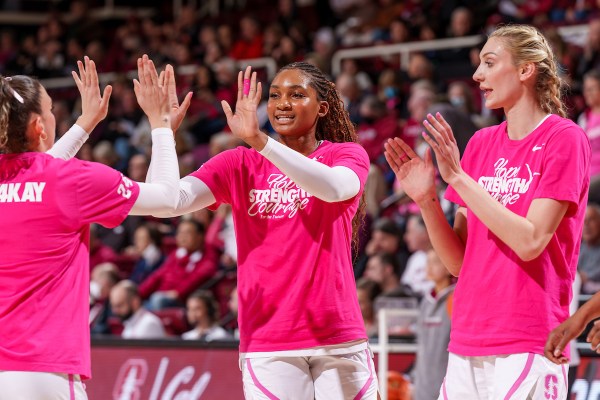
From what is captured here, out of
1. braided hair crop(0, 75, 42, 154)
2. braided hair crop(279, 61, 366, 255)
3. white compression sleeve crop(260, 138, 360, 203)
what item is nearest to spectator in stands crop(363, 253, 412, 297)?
braided hair crop(279, 61, 366, 255)

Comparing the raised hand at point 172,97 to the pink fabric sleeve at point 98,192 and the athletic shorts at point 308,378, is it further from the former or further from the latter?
the athletic shorts at point 308,378

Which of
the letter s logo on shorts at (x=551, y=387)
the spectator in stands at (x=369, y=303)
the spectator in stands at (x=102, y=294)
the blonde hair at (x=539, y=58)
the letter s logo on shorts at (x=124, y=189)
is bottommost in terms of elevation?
the spectator in stands at (x=102, y=294)

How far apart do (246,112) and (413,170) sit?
0.65 m

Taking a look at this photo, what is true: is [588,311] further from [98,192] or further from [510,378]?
[98,192]

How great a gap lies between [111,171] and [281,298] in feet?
2.57

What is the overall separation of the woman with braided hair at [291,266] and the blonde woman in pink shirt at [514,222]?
36 centimetres

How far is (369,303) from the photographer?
770 cm

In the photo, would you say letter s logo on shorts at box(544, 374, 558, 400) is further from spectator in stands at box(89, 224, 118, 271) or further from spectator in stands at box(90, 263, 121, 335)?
spectator in stands at box(89, 224, 118, 271)

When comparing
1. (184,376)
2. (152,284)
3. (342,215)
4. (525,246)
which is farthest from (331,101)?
(152,284)

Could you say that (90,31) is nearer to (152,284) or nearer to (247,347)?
(152,284)

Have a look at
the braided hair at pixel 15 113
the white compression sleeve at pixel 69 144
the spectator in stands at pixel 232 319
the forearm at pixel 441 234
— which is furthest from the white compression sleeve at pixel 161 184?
the spectator in stands at pixel 232 319

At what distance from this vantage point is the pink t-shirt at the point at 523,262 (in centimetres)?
335

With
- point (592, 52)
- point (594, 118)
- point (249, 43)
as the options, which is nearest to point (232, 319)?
point (594, 118)

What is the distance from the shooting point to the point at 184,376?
7320 millimetres
